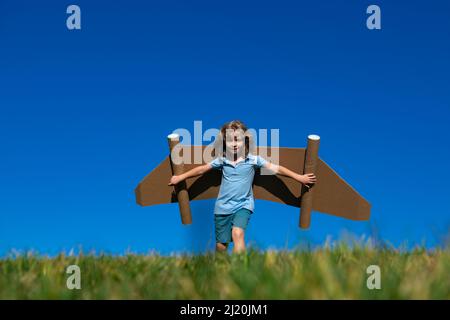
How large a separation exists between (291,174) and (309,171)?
208 millimetres

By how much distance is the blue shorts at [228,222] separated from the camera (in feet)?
17.9

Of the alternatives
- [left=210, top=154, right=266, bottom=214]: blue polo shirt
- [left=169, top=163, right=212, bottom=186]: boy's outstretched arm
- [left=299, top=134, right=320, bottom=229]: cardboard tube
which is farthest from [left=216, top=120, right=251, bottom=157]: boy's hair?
[left=299, top=134, right=320, bottom=229]: cardboard tube

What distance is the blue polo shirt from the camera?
5.53 meters

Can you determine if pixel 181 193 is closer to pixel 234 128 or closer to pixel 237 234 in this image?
pixel 237 234

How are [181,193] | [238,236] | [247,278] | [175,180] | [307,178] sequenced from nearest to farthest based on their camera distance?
[247,278] → [238,236] → [307,178] → [175,180] → [181,193]

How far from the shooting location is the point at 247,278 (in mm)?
2568

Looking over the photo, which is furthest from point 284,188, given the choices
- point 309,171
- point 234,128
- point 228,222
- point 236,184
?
point 234,128

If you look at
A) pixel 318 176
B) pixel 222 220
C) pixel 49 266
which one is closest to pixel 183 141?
pixel 222 220

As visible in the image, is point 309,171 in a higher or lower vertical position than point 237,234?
higher

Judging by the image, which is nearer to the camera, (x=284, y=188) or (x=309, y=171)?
(x=309, y=171)

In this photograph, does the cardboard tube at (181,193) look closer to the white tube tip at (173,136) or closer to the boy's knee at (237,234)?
the white tube tip at (173,136)

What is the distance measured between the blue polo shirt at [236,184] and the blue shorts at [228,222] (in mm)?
55
